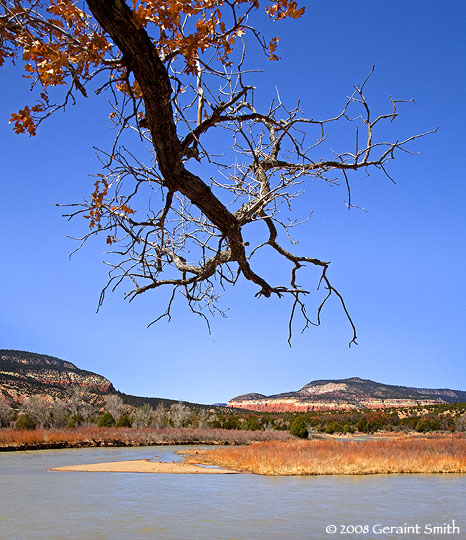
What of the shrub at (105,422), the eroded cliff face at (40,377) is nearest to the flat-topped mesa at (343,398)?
the eroded cliff face at (40,377)

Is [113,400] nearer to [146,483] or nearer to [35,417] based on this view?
[35,417]

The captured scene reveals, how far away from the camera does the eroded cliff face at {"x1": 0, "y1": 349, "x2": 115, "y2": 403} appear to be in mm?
65812

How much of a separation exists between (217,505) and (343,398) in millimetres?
102610

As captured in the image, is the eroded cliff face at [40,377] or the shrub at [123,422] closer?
the shrub at [123,422]

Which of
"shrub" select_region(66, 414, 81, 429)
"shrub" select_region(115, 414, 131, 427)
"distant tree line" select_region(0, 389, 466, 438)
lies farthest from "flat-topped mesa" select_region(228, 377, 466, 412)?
"shrub" select_region(66, 414, 81, 429)

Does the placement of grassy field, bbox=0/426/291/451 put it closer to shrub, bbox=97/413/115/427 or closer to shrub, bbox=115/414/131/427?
shrub, bbox=97/413/115/427

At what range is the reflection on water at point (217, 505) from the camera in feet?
27.2

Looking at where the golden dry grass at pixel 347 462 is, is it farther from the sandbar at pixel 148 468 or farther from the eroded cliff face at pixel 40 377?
Answer: the eroded cliff face at pixel 40 377

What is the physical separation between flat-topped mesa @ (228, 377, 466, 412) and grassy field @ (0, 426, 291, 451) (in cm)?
6315

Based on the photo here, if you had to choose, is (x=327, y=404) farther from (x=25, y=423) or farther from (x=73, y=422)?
(x=25, y=423)

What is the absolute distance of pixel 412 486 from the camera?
47.4 ft

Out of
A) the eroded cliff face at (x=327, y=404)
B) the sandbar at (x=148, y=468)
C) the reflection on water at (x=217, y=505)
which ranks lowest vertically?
the sandbar at (x=148, y=468)

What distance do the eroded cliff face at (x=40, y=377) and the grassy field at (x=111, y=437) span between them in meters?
29.8

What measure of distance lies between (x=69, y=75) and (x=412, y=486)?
14506mm
